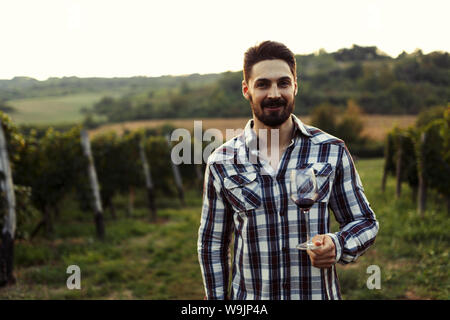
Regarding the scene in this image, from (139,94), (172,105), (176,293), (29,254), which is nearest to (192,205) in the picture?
(29,254)

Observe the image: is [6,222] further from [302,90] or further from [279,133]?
[302,90]

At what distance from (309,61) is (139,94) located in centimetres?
3321

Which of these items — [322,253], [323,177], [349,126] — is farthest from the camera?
[349,126]

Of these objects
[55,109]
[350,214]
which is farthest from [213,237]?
[55,109]

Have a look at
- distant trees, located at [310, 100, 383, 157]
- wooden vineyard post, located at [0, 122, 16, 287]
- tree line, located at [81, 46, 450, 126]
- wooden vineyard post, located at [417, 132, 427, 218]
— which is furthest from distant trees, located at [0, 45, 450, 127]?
wooden vineyard post, located at [0, 122, 16, 287]

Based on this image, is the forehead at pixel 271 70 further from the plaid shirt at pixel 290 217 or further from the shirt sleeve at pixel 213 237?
the shirt sleeve at pixel 213 237

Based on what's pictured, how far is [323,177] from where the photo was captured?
5.77 ft

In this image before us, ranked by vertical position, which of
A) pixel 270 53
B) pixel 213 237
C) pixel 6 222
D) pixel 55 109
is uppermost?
pixel 55 109

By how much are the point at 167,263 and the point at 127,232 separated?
3210 mm

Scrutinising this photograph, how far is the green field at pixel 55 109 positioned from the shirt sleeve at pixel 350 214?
36.9m

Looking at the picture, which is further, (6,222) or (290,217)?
(6,222)

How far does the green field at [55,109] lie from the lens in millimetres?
39369

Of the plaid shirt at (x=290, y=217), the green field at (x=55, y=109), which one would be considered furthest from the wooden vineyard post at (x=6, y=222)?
the green field at (x=55, y=109)

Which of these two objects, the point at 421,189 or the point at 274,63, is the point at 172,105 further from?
the point at 274,63
